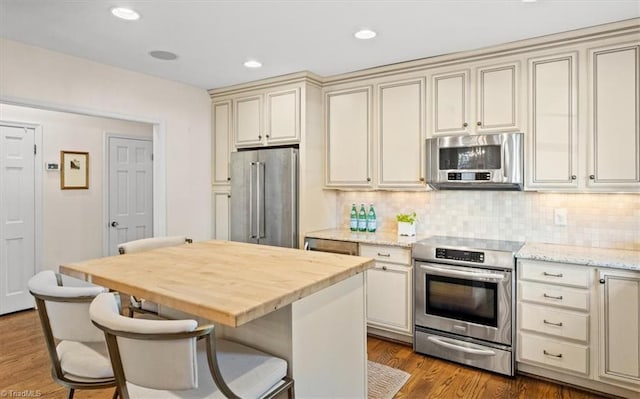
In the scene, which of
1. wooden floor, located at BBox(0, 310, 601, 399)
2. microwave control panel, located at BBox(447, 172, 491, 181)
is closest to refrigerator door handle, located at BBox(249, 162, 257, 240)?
wooden floor, located at BBox(0, 310, 601, 399)

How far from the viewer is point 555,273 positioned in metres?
2.59

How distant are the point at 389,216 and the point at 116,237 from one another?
11.4 ft

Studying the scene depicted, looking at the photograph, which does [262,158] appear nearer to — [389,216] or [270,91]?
[270,91]

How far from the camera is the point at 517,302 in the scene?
2738 mm

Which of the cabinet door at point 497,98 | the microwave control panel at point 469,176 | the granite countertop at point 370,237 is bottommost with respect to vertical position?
the granite countertop at point 370,237

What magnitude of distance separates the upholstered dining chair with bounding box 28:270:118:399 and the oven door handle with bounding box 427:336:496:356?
2286 mm

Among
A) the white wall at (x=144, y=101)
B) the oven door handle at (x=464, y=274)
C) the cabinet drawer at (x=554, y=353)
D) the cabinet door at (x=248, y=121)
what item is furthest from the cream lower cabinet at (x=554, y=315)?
the white wall at (x=144, y=101)

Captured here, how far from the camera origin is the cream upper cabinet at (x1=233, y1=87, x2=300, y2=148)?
3863 mm

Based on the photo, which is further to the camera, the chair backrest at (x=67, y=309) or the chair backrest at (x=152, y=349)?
the chair backrest at (x=67, y=309)

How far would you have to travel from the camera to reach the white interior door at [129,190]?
4.94 metres

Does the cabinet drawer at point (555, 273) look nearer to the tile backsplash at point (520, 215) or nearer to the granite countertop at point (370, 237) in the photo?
the tile backsplash at point (520, 215)

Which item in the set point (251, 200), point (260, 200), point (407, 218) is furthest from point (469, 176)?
point (251, 200)

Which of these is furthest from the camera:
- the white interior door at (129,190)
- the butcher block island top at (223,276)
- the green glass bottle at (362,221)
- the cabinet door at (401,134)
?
the white interior door at (129,190)

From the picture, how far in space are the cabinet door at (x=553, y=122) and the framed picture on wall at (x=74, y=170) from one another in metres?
4.68
